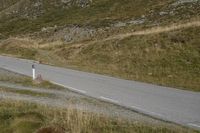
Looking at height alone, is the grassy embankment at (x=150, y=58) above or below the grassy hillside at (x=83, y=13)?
below

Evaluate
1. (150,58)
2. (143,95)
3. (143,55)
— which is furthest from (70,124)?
(143,55)

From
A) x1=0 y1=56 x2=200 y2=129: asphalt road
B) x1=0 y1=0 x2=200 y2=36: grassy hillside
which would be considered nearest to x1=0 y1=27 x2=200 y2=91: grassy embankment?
x1=0 y1=56 x2=200 y2=129: asphalt road

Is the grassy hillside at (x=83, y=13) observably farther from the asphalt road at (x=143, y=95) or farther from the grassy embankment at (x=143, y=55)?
the asphalt road at (x=143, y=95)

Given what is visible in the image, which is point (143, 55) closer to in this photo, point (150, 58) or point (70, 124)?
point (150, 58)

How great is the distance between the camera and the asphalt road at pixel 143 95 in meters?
15.6

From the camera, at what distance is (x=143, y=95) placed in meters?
20.5

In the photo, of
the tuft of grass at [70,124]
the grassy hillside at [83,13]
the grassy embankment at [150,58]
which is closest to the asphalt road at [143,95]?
the tuft of grass at [70,124]

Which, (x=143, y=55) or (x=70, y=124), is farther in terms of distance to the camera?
(x=143, y=55)

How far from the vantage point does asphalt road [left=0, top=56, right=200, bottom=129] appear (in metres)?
15.6

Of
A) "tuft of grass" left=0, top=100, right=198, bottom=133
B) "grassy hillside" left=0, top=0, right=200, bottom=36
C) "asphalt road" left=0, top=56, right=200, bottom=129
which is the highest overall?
"grassy hillside" left=0, top=0, right=200, bottom=36

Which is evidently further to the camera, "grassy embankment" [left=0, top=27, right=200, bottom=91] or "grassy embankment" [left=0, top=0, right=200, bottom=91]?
"grassy embankment" [left=0, top=0, right=200, bottom=91]

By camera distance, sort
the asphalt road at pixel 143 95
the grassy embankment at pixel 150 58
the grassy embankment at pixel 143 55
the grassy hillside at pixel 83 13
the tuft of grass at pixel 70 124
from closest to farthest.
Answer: the tuft of grass at pixel 70 124 < the asphalt road at pixel 143 95 < the grassy embankment at pixel 150 58 < the grassy embankment at pixel 143 55 < the grassy hillside at pixel 83 13

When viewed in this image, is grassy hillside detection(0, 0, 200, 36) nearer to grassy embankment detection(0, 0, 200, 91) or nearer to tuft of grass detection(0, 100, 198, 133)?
grassy embankment detection(0, 0, 200, 91)

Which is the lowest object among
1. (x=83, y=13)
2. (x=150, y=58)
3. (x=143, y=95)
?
(x=143, y=95)
